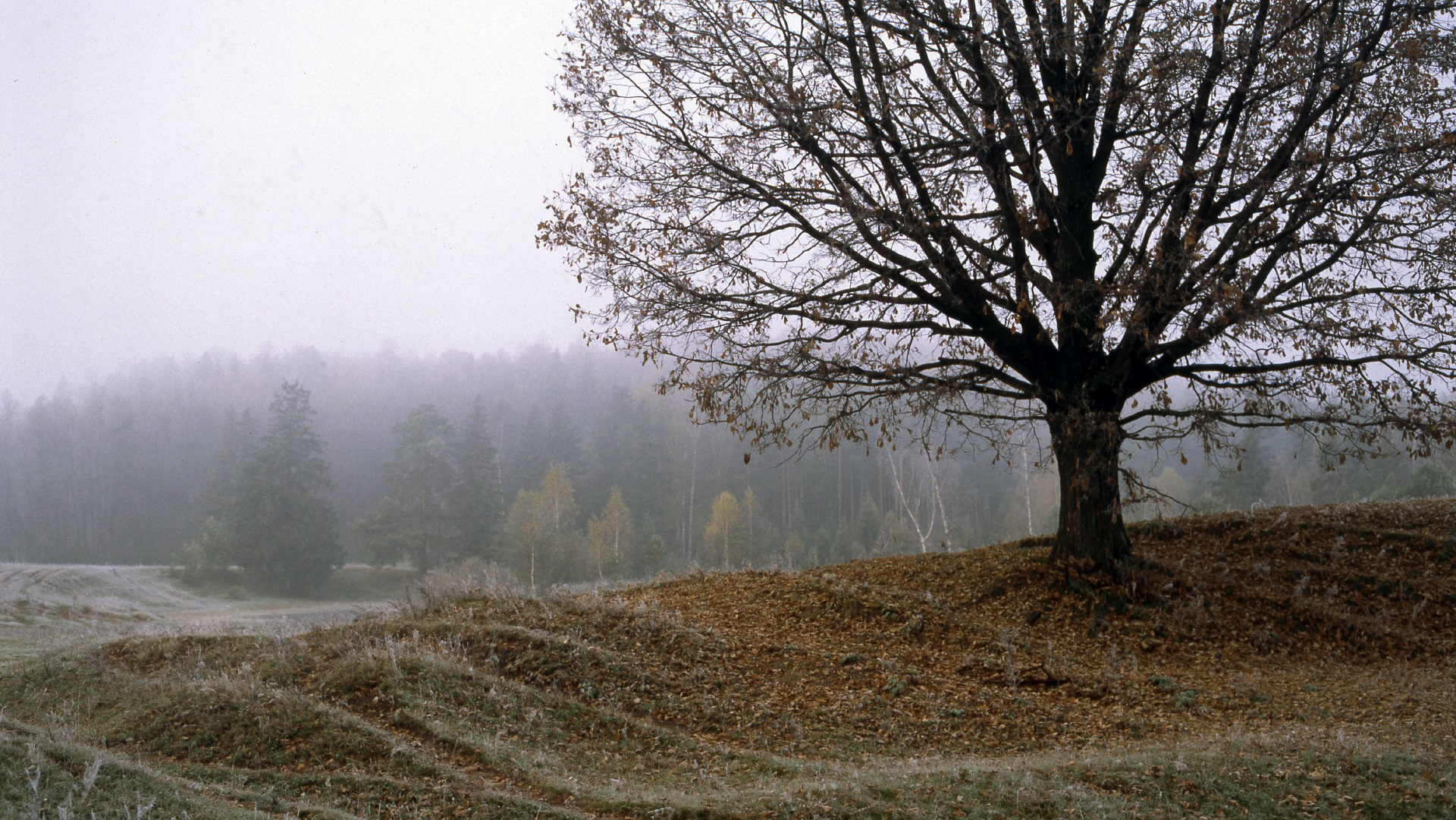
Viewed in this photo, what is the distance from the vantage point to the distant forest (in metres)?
41.4

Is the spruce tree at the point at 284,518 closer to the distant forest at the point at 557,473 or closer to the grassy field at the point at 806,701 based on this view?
the distant forest at the point at 557,473

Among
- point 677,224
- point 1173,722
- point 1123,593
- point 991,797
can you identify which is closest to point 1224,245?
point 1123,593

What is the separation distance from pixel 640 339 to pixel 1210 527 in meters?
8.50

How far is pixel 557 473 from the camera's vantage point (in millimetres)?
35938

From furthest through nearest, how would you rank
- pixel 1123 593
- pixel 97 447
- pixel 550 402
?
pixel 550 402, pixel 97 447, pixel 1123 593

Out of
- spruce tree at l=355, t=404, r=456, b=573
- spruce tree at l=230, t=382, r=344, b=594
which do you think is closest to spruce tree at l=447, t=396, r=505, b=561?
spruce tree at l=355, t=404, r=456, b=573

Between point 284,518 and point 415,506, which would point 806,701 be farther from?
point 284,518

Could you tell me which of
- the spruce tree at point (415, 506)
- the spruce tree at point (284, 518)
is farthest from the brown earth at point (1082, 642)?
the spruce tree at point (284, 518)

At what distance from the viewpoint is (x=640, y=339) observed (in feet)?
30.4

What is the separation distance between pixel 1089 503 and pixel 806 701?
469cm

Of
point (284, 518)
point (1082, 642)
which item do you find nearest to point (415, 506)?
point (284, 518)

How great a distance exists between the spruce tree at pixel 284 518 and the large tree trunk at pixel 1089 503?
32.1 m

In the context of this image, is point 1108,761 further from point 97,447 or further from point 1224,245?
point 97,447

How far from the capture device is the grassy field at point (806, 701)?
14.2 feet
